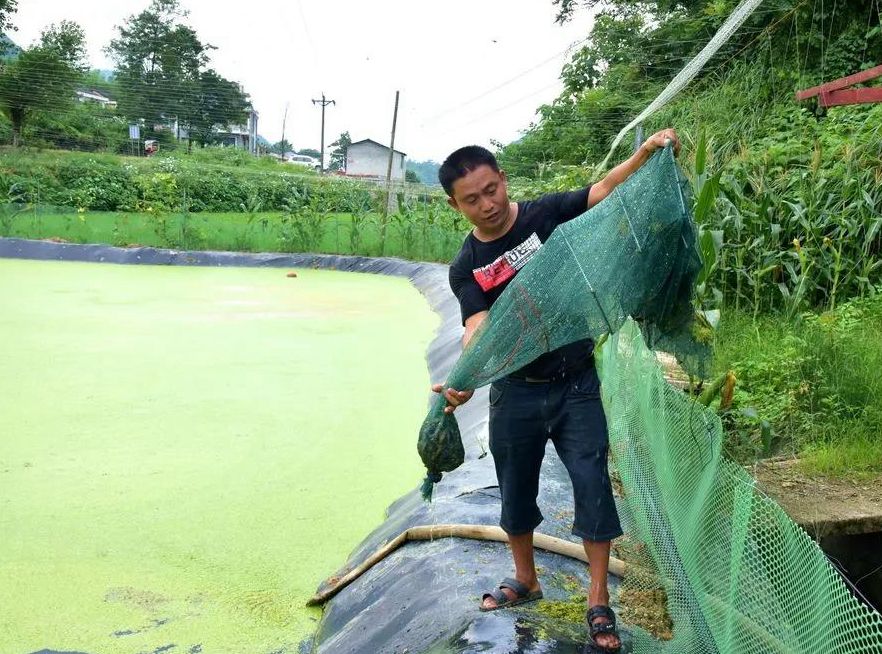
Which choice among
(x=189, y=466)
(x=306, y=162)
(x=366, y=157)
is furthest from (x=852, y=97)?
(x=306, y=162)

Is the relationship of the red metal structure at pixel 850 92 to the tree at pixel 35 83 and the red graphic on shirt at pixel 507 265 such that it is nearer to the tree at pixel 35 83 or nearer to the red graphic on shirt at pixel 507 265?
the red graphic on shirt at pixel 507 265

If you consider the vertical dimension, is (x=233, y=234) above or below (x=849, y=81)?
below

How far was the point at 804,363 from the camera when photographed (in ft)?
10.5

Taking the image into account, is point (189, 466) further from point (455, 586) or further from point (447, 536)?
point (455, 586)

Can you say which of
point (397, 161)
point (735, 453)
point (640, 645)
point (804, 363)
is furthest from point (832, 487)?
point (397, 161)

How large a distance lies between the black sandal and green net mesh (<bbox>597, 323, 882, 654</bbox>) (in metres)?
0.13

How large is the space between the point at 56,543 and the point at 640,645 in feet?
7.08

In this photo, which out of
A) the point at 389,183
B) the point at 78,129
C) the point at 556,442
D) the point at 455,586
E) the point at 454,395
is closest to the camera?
the point at 454,395

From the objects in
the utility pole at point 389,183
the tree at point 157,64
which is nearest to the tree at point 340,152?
the tree at point 157,64

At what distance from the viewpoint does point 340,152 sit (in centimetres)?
5047

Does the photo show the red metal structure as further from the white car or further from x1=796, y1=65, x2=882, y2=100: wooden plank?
the white car

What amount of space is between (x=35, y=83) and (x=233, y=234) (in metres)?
12.9

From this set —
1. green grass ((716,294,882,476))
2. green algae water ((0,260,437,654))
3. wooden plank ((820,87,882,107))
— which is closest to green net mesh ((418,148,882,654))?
green grass ((716,294,882,476))

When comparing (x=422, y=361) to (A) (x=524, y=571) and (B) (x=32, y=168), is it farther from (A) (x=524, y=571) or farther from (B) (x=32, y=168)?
(B) (x=32, y=168)
